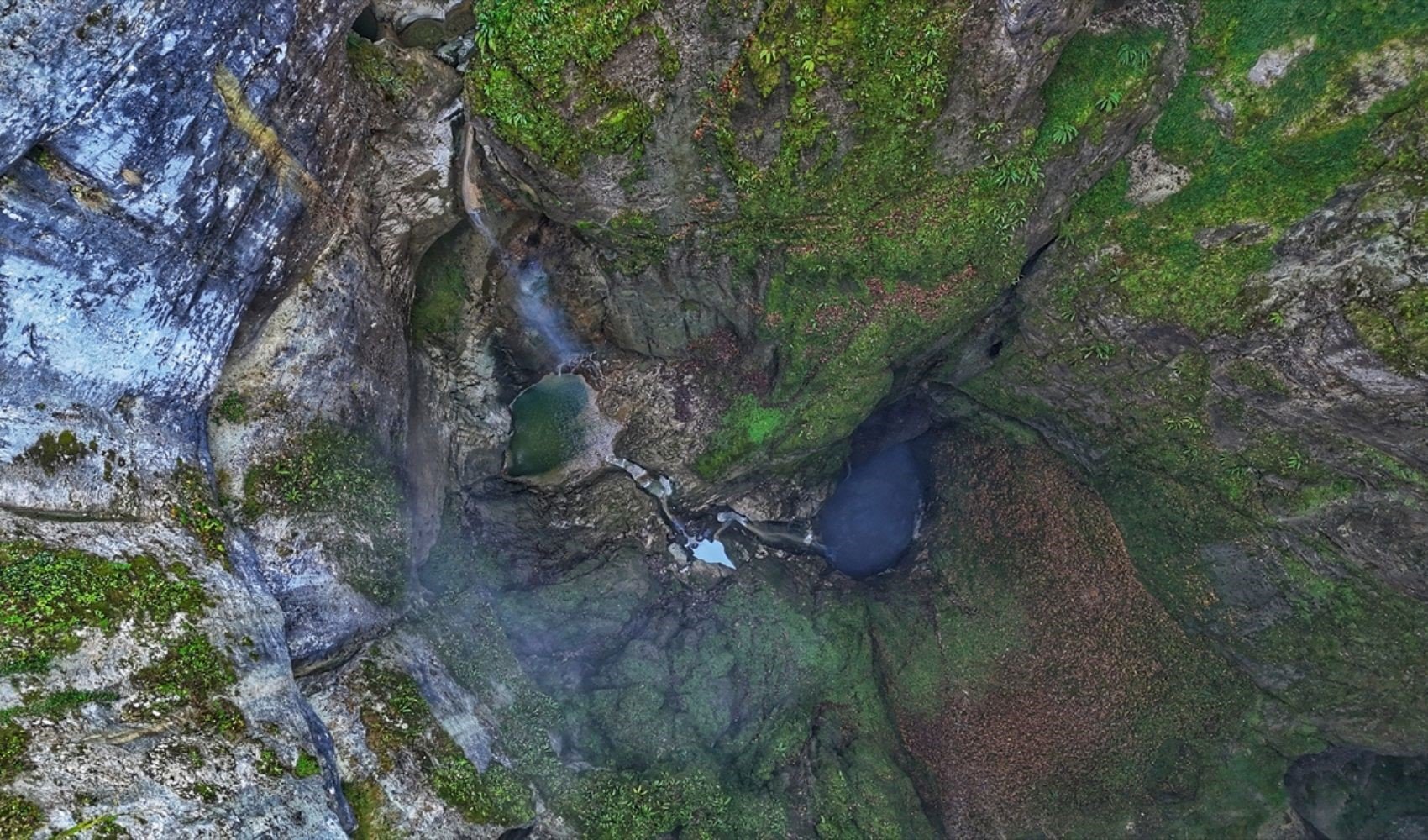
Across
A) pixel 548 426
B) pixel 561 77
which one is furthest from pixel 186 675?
pixel 548 426

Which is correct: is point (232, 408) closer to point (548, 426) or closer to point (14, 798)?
point (14, 798)

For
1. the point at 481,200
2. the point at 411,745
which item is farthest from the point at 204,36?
the point at 411,745

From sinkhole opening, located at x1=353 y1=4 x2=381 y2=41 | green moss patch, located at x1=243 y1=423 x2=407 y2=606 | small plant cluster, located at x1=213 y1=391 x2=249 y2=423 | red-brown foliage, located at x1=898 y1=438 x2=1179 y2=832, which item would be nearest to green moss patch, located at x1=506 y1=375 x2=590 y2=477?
green moss patch, located at x1=243 y1=423 x2=407 y2=606

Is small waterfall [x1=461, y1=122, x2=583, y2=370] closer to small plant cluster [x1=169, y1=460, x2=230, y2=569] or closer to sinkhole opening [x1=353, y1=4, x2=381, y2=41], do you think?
sinkhole opening [x1=353, y1=4, x2=381, y2=41]

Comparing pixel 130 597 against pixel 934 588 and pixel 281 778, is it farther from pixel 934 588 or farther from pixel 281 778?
pixel 934 588

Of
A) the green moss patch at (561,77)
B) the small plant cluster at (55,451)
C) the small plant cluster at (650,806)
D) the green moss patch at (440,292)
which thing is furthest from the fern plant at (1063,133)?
the small plant cluster at (55,451)
